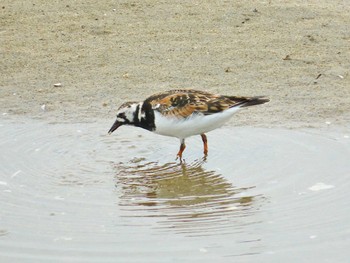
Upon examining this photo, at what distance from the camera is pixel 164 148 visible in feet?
32.5

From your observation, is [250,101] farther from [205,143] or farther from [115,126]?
[115,126]

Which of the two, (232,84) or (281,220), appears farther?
(232,84)

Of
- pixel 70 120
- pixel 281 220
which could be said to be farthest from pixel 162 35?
pixel 281 220

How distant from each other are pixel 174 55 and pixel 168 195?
4.41 m

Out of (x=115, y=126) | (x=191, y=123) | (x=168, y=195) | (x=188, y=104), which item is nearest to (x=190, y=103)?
(x=188, y=104)

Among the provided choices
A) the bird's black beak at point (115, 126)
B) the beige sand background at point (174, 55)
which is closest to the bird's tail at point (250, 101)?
the beige sand background at point (174, 55)

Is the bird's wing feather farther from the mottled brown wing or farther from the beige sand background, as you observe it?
the beige sand background

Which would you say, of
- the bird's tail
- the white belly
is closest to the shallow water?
the white belly

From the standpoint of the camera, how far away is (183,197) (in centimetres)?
816

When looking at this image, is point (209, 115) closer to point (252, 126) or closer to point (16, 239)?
point (252, 126)

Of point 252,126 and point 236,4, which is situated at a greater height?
point 236,4

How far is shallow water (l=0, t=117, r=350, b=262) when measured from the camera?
6.84 meters

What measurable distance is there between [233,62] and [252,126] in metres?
2.11

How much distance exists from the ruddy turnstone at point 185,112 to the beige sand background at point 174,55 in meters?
0.86
